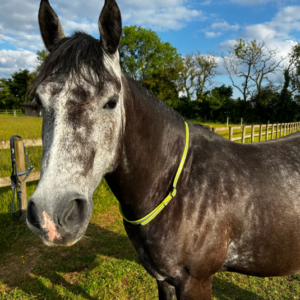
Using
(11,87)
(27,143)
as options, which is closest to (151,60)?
(11,87)

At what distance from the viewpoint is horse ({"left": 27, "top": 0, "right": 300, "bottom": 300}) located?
48.2 inches

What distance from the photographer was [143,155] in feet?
5.65

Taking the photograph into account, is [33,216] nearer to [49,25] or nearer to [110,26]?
[110,26]

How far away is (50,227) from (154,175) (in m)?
0.88

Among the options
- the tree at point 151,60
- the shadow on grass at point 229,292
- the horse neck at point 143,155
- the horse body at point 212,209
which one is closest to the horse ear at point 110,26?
the horse neck at point 143,155

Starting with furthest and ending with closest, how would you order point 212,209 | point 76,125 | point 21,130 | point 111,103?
1. point 21,130
2. point 212,209
3. point 111,103
4. point 76,125

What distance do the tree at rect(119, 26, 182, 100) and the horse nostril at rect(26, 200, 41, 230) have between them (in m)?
39.0

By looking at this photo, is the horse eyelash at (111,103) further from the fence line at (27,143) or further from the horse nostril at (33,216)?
the fence line at (27,143)

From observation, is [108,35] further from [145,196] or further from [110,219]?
[110,219]

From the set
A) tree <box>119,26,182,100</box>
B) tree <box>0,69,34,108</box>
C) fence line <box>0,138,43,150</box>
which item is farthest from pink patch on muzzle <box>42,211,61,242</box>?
tree <box>0,69,34,108</box>

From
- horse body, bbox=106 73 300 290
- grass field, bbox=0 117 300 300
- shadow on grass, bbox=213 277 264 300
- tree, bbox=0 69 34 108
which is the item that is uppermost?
tree, bbox=0 69 34 108

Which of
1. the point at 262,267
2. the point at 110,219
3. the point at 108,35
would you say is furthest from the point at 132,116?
the point at 110,219

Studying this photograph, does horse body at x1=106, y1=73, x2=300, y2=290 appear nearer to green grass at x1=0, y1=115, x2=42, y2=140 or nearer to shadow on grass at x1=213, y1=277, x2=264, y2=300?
shadow on grass at x1=213, y1=277, x2=264, y2=300

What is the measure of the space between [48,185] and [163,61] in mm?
46968
